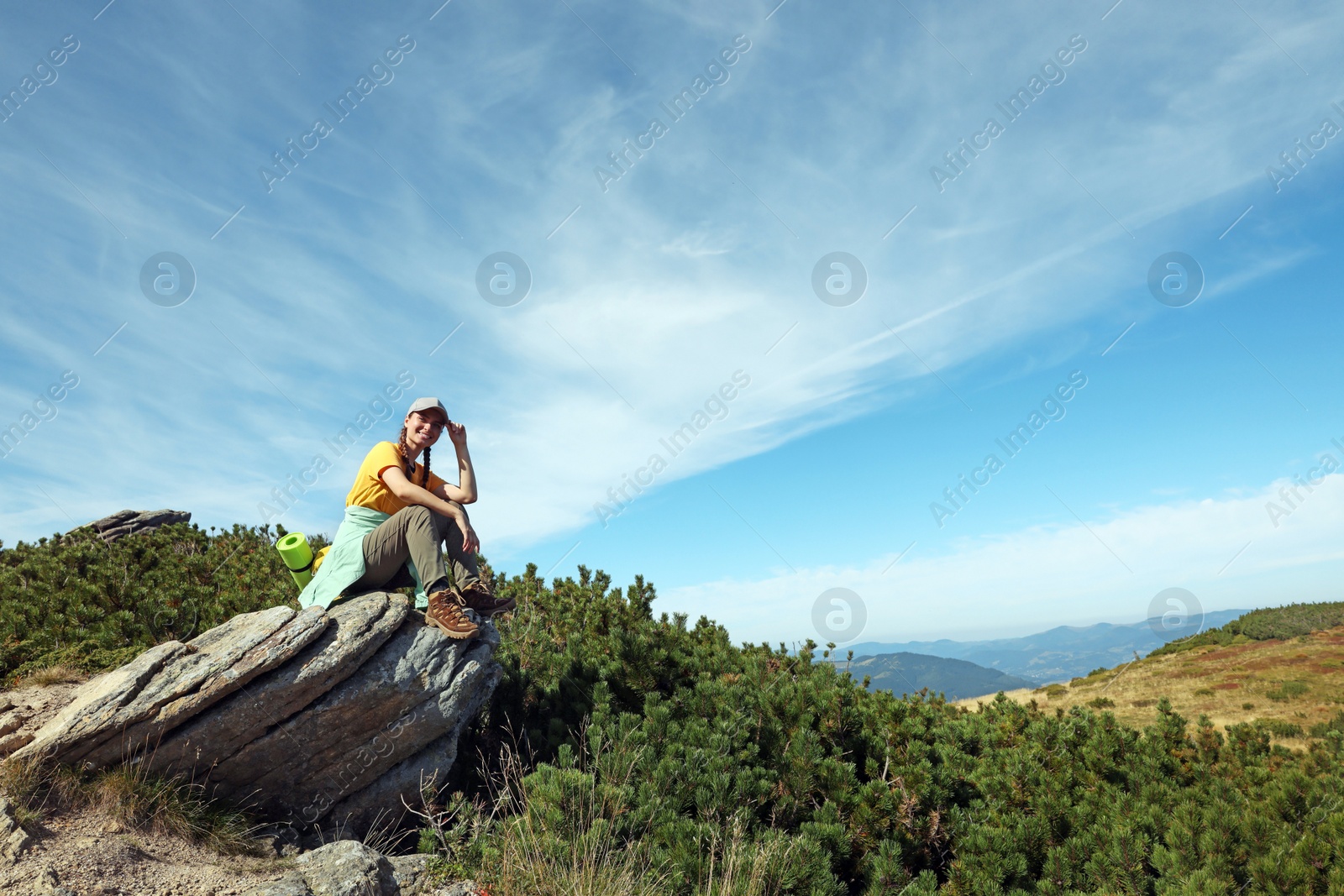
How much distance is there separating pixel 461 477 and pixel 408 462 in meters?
0.56

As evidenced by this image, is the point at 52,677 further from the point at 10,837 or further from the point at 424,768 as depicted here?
the point at 424,768

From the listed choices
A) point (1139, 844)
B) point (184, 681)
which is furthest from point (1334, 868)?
point (184, 681)

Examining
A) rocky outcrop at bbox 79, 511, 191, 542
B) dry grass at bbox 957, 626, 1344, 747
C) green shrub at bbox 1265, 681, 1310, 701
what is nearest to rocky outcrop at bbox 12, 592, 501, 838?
rocky outcrop at bbox 79, 511, 191, 542

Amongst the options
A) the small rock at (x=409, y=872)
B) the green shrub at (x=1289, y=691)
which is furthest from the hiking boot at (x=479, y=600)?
the green shrub at (x=1289, y=691)

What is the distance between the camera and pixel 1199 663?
118ft

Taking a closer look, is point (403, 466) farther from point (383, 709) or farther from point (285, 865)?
point (285, 865)

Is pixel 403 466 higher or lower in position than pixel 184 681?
higher

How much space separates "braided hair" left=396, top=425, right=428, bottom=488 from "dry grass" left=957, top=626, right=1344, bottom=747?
20712 mm

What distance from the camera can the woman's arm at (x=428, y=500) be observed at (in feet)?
20.9

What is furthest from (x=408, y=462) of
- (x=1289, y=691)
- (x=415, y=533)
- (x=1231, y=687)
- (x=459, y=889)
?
(x=1231, y=687)

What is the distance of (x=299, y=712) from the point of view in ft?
19.7

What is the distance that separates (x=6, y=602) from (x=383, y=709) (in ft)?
22.2

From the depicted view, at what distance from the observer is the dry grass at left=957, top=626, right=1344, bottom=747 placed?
81.6ft

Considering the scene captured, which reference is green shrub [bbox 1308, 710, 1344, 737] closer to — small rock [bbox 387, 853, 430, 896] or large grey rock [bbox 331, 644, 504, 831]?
large grey rock [bbox 331, 644, 504, 831]
